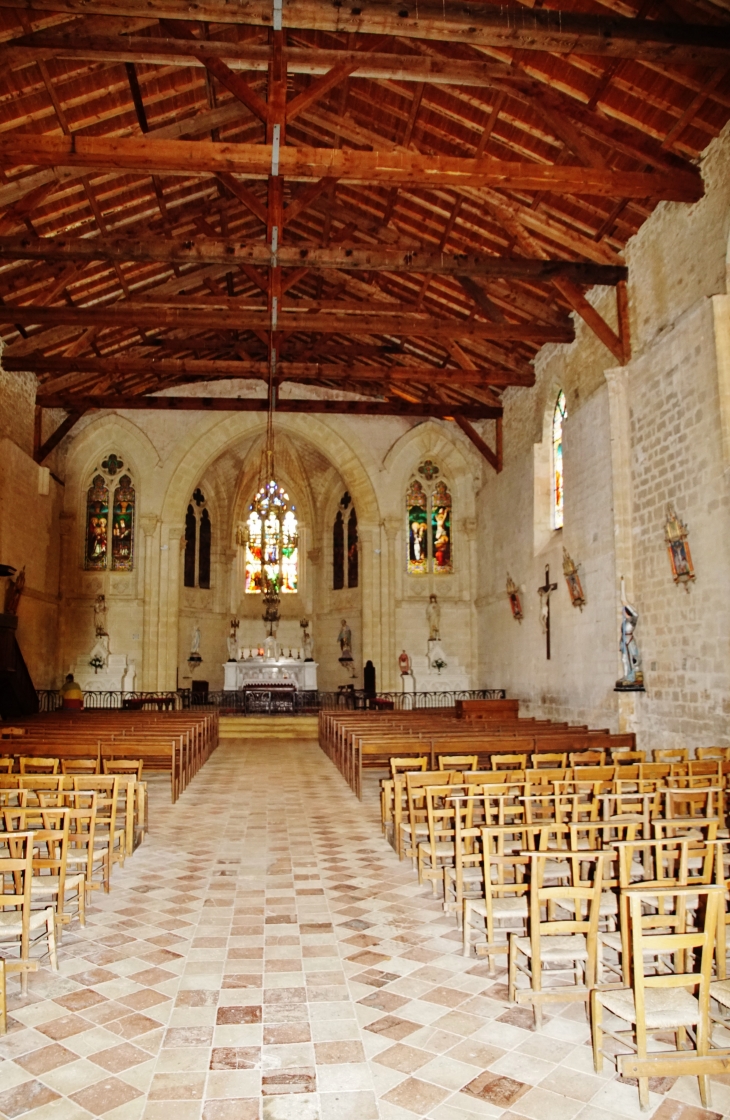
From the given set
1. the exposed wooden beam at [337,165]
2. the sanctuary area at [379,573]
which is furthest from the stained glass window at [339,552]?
the exposed wooden beam at [337,165]

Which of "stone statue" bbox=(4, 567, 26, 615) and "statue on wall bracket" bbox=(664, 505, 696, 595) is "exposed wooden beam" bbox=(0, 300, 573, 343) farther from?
"stone statue" bbox=(4, 567, 26, 615)

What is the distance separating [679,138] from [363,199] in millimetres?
6124

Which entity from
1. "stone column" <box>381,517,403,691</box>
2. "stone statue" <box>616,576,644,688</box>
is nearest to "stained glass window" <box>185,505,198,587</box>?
"stone column" <box>381,517,403,691</box>

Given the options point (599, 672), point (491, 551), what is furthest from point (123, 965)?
point (491, 551)

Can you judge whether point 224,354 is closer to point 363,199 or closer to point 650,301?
point 363,199

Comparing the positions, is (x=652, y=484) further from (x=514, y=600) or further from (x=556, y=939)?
(x=556, y=939)

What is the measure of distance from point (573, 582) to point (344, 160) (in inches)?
312

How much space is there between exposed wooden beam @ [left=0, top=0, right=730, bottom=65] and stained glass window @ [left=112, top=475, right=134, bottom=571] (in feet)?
55.3

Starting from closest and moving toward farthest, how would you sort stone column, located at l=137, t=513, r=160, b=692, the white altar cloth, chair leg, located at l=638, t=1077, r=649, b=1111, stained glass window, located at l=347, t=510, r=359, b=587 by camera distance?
chair leg, located at l=638, t=1077, r=649, b=1111 → stone column, located at l=137, t=513, r=160, b=692 → the white altar cloth → stained glass window, located at l=347, t=510, r=359, b=587

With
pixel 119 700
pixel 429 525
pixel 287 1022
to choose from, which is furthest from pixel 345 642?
pixel 287 1022

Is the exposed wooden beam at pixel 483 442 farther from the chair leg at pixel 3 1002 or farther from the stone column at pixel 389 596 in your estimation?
the chair leg at pixel 3 1002

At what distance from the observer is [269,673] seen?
77.3 ft

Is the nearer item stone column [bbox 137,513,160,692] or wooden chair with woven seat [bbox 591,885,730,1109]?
wooden chair with woven seat [bbox 591,885,730,1109]

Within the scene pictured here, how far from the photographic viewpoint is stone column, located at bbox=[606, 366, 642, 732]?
11969 mm
